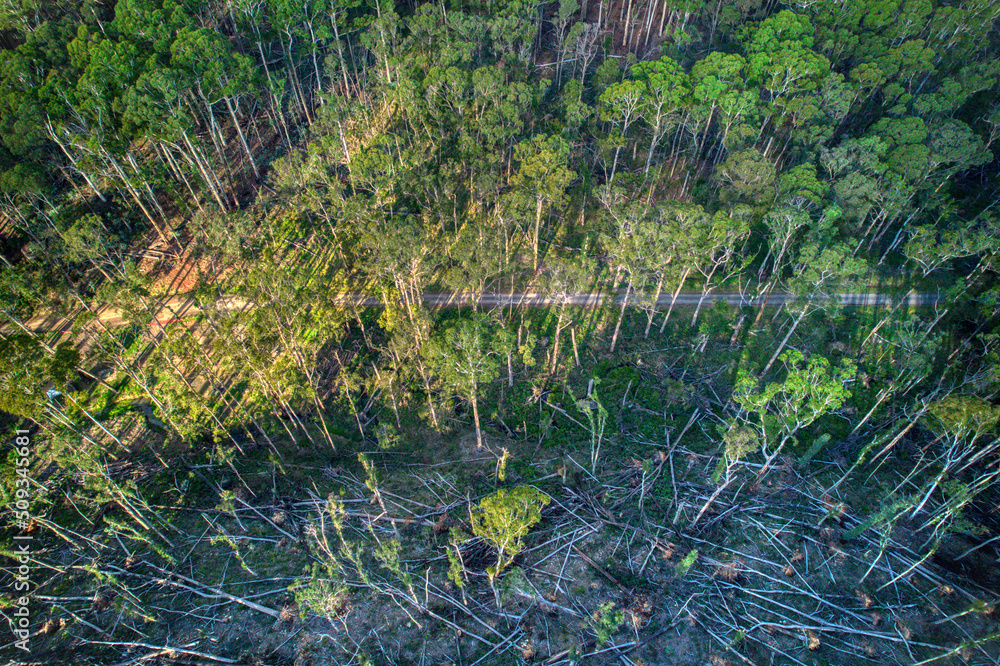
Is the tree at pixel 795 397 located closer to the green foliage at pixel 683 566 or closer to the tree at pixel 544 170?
the green foliage at pixel 683 566

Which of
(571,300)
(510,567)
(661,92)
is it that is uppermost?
(661,92)

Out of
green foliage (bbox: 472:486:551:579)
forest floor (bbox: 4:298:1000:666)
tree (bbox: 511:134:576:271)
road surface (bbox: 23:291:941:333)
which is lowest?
forest floor (bbox: 4:298:1000:666)

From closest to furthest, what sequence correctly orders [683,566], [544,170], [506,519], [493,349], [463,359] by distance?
[506,519], [683,566], [463,359], [493,349], [544,170]

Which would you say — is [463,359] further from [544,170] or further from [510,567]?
[544,170]

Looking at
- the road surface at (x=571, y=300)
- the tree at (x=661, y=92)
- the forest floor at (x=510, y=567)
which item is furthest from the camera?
the tree at (x=661, y=92)

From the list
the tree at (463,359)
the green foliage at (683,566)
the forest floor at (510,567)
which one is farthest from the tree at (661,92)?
the green foliage at (683,566)

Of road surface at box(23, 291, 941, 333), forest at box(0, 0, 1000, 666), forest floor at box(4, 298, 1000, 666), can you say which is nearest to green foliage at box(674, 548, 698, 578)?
forest floor at box(4, 298, 1000, 666)

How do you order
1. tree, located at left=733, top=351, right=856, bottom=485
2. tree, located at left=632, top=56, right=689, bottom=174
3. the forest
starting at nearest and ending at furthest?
the forest
tree, located at left=733, top=351, right=856, bottom=485
tree, located at left=632, top=56, right=689, bottom=174

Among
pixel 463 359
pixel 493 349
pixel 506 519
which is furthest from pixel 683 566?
pixel 463 359

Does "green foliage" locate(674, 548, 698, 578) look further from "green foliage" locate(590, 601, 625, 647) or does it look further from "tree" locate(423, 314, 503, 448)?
"tree" locate(423, 314, 503, 448)
